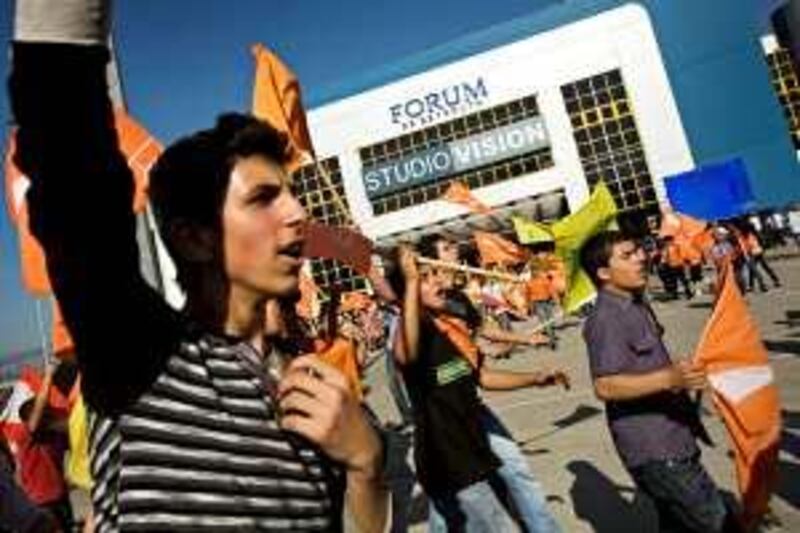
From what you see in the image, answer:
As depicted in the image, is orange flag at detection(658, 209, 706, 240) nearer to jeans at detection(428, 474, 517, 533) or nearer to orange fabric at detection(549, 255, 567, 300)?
orange fabric at detection(549, 255, 567, 300)

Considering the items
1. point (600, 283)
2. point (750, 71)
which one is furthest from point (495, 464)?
point (750, 71)

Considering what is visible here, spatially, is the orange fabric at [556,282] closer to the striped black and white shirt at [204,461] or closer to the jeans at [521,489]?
the jeans at [521,489]

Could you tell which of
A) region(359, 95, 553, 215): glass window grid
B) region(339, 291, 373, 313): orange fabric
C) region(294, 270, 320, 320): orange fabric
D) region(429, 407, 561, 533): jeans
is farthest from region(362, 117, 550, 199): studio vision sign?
region(429, 407, 561, 533): jeans

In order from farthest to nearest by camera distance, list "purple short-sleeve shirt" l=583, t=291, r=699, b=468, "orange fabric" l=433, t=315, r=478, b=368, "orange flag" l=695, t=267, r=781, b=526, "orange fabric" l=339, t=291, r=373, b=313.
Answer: "orange fabric" l=339, t=291, r=373, b=313, "orange fabric" l=433, t=315, r=478, b=368, "orange flag" l=695, t=267, r=781, b=526, "purple short-sleeve shirt" l=583, t=291, r=699, b=468

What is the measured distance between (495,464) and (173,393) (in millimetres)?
4054

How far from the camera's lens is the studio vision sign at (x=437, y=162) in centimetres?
4625

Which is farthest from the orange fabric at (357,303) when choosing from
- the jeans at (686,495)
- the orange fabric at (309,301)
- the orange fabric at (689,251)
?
the jeans at (686,495)

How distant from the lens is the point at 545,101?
1783 inches

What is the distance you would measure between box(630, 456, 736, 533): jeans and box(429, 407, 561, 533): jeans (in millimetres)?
1082

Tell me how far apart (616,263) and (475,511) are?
150cm

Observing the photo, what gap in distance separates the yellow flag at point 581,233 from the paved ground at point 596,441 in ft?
5.48

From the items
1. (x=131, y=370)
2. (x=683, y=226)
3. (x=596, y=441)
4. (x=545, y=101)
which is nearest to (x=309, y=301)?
(x=596, y=441)

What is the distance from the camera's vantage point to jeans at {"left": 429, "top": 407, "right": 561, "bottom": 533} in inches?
220

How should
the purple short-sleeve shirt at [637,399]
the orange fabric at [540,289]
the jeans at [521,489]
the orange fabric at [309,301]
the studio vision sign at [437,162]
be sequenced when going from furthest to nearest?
the studio vision sign at [437,162], the orange fabric at [540,289], the orange fabric at [309,301], the jeans at [521,489], the purple short-sleeve shirt at [637,399]
